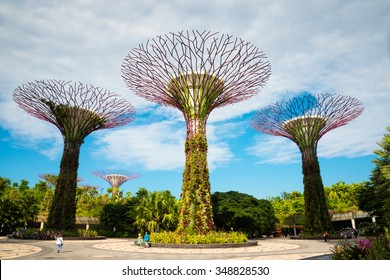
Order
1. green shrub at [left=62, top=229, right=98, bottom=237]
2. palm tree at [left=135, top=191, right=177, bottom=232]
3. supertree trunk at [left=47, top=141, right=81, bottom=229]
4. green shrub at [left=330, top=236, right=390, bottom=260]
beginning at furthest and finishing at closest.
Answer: palm tree at [left=135, top=191, right=177, bottom=232], supertree trunk at [left=47, top=141, right=81, bottom=229], green shrub at [left=62, top=229, right=98, bottom=237], green shrub at [left=330, top=236, right=390, bottom=260]

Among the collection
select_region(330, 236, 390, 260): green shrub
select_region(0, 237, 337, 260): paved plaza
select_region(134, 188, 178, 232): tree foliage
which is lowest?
select_region(0, 237, 337, 260): paved plaza

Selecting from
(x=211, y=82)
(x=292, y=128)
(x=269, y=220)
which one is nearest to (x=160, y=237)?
(x=211, y=82)

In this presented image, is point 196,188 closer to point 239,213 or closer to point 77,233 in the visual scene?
point 239,213

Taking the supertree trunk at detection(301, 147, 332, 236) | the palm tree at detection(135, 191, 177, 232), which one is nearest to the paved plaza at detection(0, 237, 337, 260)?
the supertree trunk at detection(301, 147, 332, 236)

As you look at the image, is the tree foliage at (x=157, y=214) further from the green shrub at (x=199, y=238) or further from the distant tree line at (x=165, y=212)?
the green shrub at (x=199, y=238)

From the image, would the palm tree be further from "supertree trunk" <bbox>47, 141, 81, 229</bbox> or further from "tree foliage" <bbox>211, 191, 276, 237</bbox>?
"supertree trunk" <bbox>47, 141, 81, 229</bbox>

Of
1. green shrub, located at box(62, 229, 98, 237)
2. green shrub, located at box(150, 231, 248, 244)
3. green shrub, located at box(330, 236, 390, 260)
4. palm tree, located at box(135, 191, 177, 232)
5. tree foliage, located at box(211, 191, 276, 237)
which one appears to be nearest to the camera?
green shrub, located at box(330, 236, 390, 260)

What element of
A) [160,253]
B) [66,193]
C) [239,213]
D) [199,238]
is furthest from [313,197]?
[66,193]

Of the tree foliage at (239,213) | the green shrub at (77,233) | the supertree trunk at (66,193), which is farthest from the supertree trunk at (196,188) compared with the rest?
the supertree trunk at (66,193)

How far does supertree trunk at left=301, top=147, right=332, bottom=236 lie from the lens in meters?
24.6

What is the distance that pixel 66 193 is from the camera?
76.9 ft

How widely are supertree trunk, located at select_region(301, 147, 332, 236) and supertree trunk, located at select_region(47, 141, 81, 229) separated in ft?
61.3

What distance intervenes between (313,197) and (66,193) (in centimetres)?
1964

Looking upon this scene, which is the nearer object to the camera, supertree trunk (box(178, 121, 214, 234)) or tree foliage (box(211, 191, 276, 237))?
supertree trunk (box(178, 121, 214, 234))
